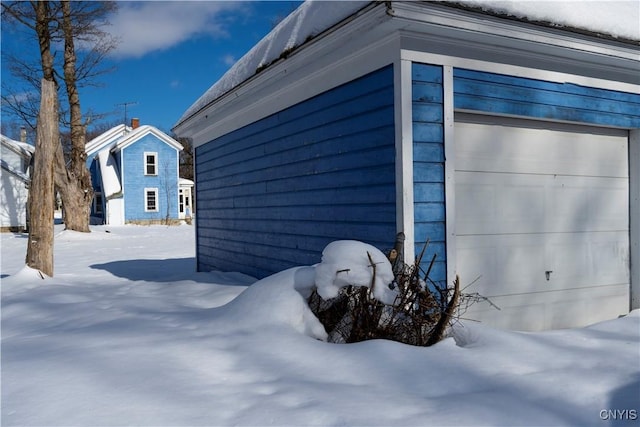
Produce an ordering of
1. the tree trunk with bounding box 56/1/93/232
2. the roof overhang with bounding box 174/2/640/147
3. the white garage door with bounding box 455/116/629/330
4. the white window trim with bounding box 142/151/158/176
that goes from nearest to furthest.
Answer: the roof overhang with bounding box 174/2/640/147 → the white garage door with bounding box 455/116/629/330 → the tree trunk with bounding box 56/1/93/232 → the white window trim with bounding box 142/151/158/176

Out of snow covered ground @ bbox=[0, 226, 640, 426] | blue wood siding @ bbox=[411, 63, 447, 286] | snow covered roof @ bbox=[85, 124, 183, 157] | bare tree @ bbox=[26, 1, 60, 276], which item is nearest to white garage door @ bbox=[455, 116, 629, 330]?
blue wood siding @ bbox=[411, 63, 447, 286]

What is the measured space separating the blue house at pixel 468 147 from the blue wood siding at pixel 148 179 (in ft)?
78.1

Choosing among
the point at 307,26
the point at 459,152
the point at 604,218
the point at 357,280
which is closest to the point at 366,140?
the point at 459,152

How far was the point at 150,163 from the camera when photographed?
1131 inches

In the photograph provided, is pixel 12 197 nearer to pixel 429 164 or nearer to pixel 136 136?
pixel 136 136

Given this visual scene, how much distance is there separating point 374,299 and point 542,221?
2.53m

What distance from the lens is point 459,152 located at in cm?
446

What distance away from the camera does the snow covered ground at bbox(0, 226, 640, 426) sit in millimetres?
2273

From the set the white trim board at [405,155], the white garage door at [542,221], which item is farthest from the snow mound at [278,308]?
the white garage door at [542,221]

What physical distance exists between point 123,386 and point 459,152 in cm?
336

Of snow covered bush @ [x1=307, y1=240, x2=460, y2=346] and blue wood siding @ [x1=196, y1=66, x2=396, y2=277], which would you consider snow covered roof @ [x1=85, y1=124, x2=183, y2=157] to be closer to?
blue wood siding @ [x1=196, y1=66, x2=396, y2=277]

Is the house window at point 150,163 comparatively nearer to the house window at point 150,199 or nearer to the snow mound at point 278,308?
the house window at point 150,199

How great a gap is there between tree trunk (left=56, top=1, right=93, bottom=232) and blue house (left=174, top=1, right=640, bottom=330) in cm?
1436

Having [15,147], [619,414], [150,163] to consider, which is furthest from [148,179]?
[619,414]
